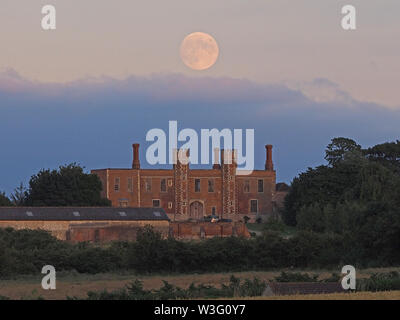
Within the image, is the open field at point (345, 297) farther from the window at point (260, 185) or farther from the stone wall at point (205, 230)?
the window at point (260, 185)

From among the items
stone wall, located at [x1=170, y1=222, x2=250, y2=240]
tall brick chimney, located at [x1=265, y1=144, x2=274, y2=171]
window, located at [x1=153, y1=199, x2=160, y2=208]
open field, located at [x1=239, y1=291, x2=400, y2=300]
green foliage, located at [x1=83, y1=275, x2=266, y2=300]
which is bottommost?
green foliage, located at [x1=83, y1=275, x2=266, y2=300]

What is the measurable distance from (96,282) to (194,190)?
46962 mm

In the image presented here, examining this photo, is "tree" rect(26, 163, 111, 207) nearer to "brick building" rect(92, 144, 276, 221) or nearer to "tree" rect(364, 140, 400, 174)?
"brick building" rect(92, 144, 276, 221)

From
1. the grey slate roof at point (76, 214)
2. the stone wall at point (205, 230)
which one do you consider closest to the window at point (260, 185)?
the stone wall at point (205, 230)

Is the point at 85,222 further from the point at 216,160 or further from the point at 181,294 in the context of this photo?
the point at 181,294

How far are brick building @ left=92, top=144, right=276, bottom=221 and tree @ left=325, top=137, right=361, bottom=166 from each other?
19.9 feet

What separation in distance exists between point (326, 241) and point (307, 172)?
31.5 metres

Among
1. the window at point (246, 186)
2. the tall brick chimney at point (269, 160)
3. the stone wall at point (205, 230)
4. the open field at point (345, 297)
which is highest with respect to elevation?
the tall brick chimney at point (269, 160)

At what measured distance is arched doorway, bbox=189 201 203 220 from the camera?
90.7 metres

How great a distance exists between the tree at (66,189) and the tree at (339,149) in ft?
69.0

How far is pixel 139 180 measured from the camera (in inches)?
3519

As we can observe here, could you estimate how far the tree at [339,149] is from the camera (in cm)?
8819

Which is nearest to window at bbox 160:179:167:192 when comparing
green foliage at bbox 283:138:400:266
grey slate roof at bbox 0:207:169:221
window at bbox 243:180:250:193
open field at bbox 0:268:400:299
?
window at bbox 243:180:250:193

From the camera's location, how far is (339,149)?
291ft
